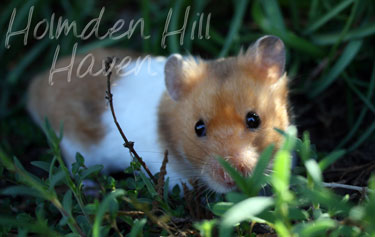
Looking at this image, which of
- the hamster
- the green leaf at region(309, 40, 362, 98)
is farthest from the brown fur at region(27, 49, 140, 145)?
the green leaf at region(309, 40, 362, 98)

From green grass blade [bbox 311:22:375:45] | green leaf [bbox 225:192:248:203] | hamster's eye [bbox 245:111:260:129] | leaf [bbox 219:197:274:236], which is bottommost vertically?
green leaf [bbox 225:192:248:203]

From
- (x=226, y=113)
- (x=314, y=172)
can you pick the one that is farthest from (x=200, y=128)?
(x=314, y=172)

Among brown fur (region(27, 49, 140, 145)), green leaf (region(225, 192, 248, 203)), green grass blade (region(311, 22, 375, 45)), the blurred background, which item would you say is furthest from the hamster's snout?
green grass blade (region(311, 22, 375, 45))

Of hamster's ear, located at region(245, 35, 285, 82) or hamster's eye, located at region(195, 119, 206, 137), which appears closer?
hamster's eye, located at region(195, 119, 206, 137)

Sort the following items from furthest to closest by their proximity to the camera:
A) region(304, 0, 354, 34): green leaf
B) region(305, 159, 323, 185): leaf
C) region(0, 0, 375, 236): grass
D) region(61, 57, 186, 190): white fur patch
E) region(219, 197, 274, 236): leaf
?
region(304, 0, 354, 34): green leaf, region(61, 57, 186, 190): white fur patch, region(0, 0, 375, 236): grass, region(305, 159, 323, 185): leaf, region(219, 197, 274, 236): leaf

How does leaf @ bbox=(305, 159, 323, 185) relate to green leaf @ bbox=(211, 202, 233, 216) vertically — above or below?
above

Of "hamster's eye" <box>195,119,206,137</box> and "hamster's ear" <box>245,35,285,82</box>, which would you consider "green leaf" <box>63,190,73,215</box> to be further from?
"hamster's ear" <box>245,35,285,82</box>

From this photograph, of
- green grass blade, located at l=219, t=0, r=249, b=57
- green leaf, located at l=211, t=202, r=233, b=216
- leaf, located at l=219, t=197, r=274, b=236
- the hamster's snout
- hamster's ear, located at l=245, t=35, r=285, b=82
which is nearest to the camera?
leaf, located at l=219, t=197, r=274, b=236

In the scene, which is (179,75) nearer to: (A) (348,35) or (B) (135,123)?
(B) (135,123)
